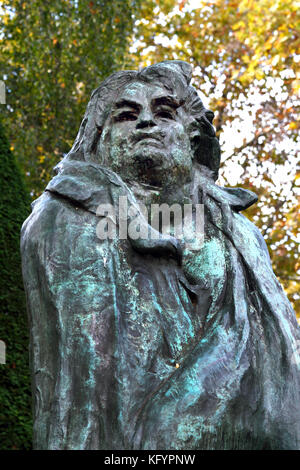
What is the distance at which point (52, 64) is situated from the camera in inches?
420

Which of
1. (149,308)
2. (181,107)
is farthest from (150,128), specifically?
(149,308)

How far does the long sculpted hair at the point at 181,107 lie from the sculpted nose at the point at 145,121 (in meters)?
0.19

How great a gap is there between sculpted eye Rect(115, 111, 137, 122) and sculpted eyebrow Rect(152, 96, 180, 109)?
0.11 m

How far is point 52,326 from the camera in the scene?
290cm

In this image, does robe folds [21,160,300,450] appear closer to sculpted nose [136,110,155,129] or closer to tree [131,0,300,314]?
sculpted nose [136,110,155,129]

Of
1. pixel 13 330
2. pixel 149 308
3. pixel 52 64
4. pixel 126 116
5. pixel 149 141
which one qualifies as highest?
pixel 52 64

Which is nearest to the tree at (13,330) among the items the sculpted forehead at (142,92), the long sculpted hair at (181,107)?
the long sculpted hair at (181,107)

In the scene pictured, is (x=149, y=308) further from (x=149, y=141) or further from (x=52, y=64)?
(x=52, y=64)

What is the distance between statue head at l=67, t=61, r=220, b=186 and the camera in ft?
11.0

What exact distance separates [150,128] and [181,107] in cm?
27

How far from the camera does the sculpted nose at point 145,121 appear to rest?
3.36m
